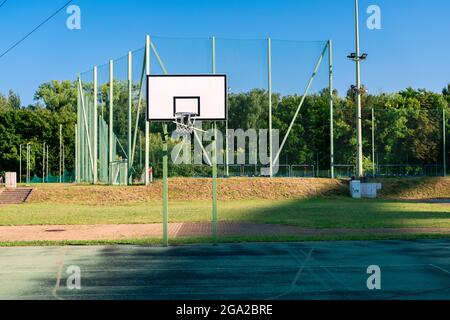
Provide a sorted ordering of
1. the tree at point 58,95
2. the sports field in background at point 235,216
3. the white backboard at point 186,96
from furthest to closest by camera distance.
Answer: the tree at point 58,95 → the white backboard at point 186,96 → the sports field in background at point 235,216

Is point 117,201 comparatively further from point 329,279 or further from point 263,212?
point 329,279

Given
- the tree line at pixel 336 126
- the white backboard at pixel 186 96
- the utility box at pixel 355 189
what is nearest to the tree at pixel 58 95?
the tree line at pixel 336 126

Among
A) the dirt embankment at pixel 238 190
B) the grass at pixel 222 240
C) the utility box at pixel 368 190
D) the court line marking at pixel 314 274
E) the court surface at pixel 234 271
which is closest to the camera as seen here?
the court surface at pixel 234 271

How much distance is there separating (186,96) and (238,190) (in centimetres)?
2134

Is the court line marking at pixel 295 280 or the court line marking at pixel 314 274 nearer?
the court line marking at pixel 295 280

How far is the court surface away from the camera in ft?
30.9

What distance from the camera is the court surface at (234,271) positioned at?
9.43 meters

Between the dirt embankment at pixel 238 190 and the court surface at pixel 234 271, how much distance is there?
21.8m

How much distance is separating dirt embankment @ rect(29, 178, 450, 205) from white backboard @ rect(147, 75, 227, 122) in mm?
19215

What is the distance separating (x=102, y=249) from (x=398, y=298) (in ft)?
28.5
